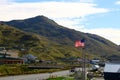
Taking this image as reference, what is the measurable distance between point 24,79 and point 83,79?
33098 mm

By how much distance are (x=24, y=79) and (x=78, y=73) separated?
2521 centimetres

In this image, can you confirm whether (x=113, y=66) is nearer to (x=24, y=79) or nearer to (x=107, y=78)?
(x=107, y=78)

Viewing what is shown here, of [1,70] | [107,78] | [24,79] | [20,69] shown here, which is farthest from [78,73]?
[20,69]

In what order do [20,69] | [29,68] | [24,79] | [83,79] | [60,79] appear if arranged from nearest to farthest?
[83,79]
[60,79]
[24,79]
[20,69]
[29,68]

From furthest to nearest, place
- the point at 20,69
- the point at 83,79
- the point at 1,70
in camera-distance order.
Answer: the point at 20,69
the point at 1,70
the point at 83,79

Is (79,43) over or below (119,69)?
over

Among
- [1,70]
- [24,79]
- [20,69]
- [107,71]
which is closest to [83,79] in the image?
[107,71]

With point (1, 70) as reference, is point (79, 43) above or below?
above

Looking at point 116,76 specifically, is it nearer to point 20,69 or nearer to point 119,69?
point 119,69

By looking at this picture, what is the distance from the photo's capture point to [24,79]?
107062 millimetres

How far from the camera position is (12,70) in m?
151

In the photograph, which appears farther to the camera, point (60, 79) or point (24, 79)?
point (24, 79)

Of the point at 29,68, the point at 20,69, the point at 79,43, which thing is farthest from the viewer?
the point at 29,68

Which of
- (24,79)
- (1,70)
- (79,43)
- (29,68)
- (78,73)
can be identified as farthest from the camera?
(29,68)
